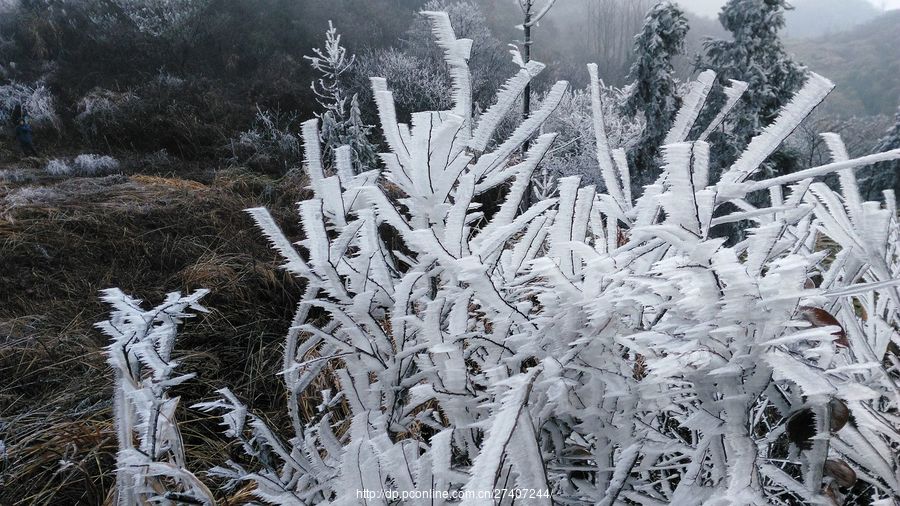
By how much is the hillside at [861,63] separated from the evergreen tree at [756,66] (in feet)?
71.9

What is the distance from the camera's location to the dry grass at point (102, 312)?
1526 mm

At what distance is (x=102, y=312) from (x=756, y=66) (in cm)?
784

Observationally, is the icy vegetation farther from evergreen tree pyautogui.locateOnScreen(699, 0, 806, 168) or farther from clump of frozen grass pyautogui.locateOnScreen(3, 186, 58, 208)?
evergreen tree pyautogui.locateOnScreen(699, 0, 806, 168)

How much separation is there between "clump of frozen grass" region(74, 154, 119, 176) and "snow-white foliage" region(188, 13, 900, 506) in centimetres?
655

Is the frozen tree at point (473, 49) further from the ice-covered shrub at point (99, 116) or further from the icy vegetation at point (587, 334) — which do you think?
the icy vegetation at point (587, 334)

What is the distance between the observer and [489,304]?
555 mm

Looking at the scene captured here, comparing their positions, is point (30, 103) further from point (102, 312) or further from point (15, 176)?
point (102, 312)

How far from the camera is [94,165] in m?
5.84

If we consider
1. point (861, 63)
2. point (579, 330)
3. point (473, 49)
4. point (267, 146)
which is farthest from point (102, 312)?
point (861, 63)

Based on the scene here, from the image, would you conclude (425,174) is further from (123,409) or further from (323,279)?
(123,409)

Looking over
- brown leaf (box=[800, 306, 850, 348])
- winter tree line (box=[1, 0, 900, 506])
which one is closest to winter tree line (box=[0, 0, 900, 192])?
winter tree line (box=[1, 0, 900, 506])

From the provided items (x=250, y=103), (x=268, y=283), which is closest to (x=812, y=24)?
(x=250, y=103)

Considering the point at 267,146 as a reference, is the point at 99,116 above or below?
above

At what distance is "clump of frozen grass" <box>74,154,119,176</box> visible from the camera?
18.9ft
